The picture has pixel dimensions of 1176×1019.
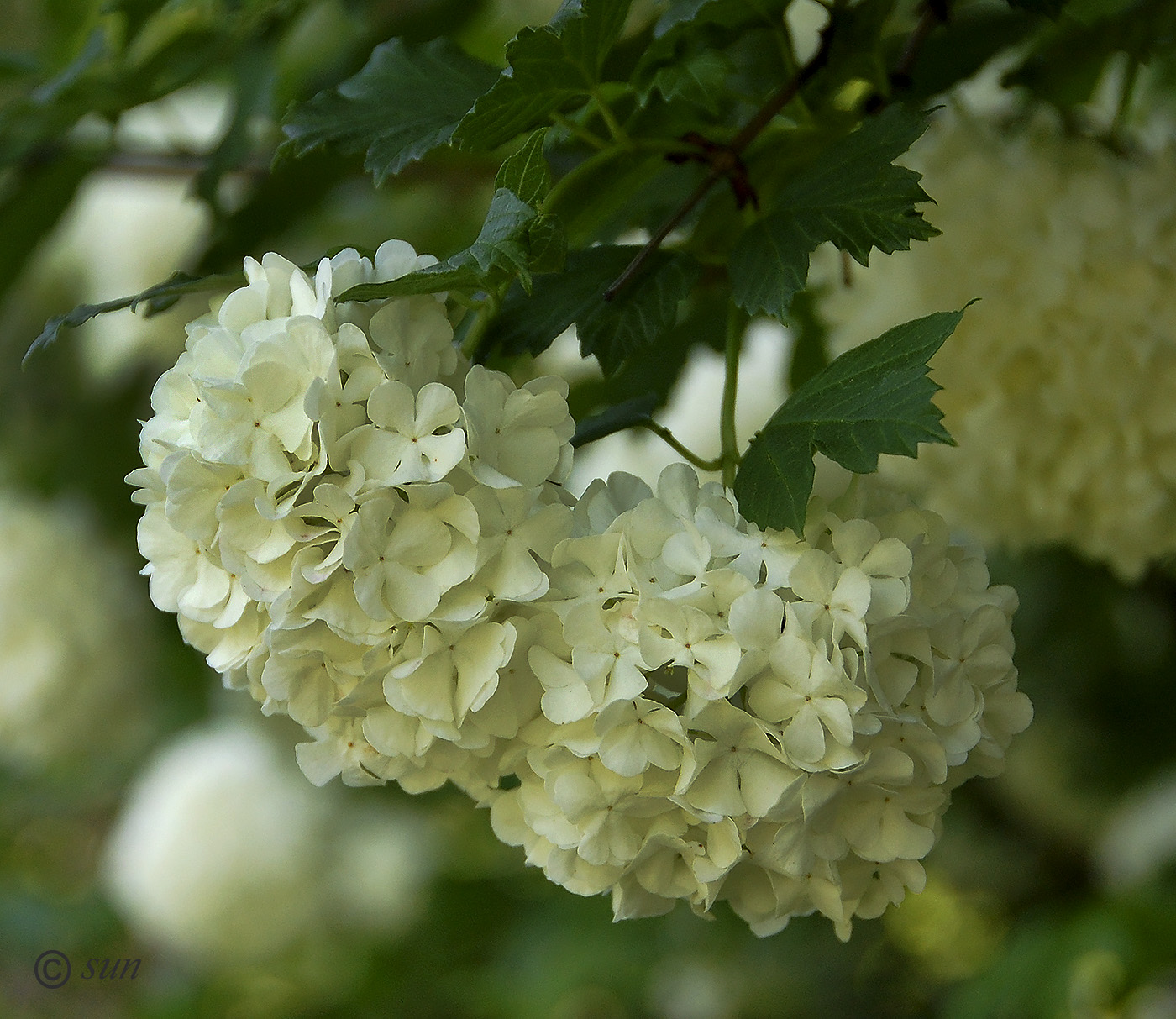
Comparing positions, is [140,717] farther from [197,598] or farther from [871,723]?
[871,723]

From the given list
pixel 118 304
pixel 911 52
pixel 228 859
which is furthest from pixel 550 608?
pixel 228 859

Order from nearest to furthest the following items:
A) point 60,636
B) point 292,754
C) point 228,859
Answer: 1. point 60,636
2. point 228,859
3. point 292,754

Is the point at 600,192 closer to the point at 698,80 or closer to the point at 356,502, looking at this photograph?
the point at 698,80

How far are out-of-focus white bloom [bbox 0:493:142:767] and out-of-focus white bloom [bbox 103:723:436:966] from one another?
0.16 metres

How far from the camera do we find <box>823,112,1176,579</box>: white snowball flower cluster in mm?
644

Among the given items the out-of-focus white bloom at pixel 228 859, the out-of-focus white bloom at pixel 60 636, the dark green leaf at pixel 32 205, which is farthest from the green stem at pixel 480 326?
the out-of-focus white bloom at pixel 228 859

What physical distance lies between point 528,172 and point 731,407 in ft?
0.39

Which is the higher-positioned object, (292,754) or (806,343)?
(806,343)

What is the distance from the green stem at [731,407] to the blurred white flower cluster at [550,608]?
0.02 m

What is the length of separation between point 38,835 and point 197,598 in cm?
207

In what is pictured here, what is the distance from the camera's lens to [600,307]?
0.46m

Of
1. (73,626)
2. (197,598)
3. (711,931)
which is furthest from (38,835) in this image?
(197,598)

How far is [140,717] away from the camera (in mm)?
1477

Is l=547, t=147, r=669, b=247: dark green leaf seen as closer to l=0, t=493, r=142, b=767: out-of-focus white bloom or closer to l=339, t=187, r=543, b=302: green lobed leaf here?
l=339, t=187, r=543, b=302: green lobed leaf
